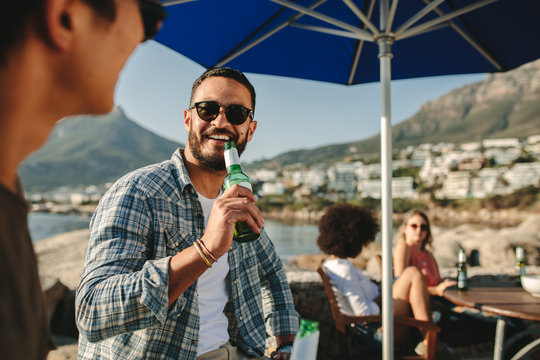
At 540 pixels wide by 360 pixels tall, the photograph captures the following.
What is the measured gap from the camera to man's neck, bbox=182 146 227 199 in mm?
1782

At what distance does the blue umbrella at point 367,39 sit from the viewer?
95.7 inches

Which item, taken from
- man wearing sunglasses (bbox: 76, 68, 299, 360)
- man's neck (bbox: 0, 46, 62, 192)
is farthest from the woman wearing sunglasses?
man's neck (bbox: 0, 46, 62, 192)

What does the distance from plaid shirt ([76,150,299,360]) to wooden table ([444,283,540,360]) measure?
1461 millimetres

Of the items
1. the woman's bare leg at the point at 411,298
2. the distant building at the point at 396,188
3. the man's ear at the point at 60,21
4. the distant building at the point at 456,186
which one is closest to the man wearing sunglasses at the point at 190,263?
the man's ear at the point at 60,21

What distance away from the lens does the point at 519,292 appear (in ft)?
9.48

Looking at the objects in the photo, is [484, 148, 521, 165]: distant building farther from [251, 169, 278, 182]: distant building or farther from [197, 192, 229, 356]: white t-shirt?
[197, 192, 229, 356]: white t-shirt

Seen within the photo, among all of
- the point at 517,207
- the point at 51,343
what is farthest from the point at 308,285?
the point at 517,207

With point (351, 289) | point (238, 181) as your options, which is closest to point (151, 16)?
point (238, 181)

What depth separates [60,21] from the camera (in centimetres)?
52

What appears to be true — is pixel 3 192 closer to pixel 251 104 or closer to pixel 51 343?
pixel 51 343

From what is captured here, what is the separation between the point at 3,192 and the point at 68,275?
4245 millimetres

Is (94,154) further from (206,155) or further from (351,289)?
(206,155)

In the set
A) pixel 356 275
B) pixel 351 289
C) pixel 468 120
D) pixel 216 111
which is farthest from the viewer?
pixel 468 120

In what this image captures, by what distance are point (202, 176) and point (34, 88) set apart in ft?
4.19
